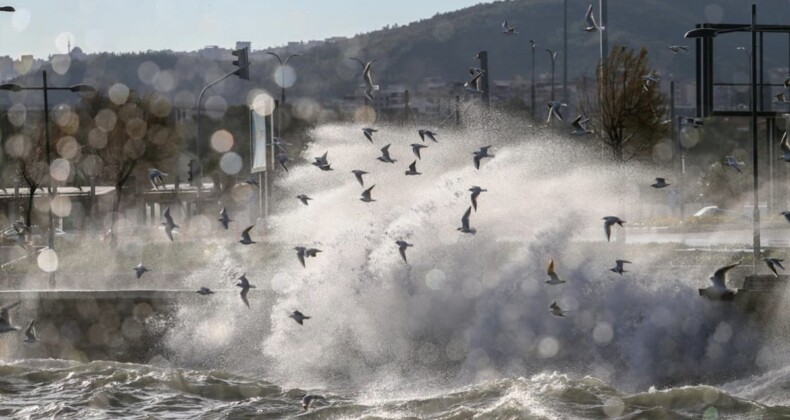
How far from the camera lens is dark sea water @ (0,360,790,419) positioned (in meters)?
17.4

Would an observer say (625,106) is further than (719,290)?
Yes

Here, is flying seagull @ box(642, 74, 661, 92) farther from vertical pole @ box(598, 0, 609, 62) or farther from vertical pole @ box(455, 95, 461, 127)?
vertical pole @ box(455, 95, 461, 127)

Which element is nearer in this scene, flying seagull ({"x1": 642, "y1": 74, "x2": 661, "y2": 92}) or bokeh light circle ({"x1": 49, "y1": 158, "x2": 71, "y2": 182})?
flying seagull ({"x1": 642, "y1": 74, "x2": 661, "y2": 92})

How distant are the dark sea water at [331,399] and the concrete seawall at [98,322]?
1.65m

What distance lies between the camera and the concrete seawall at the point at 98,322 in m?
26.0

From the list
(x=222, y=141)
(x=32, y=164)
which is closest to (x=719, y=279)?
(x=32, y=164)

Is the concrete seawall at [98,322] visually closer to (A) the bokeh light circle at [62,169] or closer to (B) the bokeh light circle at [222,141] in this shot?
(A) the bokeh light circle at [62,169]

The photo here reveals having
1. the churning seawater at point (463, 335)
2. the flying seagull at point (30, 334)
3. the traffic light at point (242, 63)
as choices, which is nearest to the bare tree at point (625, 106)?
the traffic light at point (242, 63)

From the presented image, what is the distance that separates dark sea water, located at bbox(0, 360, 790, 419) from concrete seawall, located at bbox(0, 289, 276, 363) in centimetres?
165

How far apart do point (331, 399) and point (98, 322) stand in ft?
28.8

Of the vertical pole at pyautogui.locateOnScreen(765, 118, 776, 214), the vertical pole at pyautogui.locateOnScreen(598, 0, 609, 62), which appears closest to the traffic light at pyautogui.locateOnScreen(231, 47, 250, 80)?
the vertical pole at pyautogui.locateOnScreen(598, 0, 609, 62)

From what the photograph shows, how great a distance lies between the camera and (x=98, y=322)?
26.7 meters

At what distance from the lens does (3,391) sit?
22.8 m

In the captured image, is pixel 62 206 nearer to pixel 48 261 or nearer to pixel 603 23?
pixel 48 261
